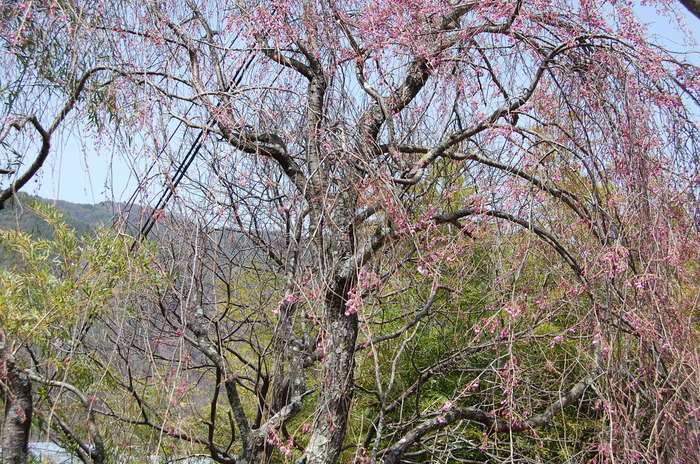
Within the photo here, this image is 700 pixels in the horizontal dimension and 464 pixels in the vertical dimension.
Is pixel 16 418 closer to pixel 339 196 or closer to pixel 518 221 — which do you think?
pixel 339 196

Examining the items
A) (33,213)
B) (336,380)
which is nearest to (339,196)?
(336,380)

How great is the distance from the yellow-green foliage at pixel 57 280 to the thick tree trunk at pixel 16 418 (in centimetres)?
14

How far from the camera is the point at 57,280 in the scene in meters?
2.50

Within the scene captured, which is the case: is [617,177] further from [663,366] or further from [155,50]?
[155,50]

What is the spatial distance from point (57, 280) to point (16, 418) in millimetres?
522

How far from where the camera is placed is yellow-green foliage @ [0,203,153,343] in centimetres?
231

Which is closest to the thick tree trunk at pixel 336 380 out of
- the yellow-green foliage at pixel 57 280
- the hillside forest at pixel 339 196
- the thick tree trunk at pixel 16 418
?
the hillside forest at pixel 339 196

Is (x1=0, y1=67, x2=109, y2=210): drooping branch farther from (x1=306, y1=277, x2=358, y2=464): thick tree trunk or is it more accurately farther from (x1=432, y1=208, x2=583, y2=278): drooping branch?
(x1=432, y1=208, x2=583, y2=278): drooping branch

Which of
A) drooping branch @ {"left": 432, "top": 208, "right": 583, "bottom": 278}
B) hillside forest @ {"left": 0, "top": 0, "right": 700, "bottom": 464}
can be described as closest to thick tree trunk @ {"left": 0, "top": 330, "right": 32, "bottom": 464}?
hillside forest @ {"left": 0, "top": 0, "right": 700, "bottom": 464}

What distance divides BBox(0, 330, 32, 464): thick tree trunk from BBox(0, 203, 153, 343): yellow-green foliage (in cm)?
14

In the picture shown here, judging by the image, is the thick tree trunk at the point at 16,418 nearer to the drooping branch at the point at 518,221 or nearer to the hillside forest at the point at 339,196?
the hillside forest at the point at 339,196

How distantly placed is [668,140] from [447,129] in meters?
1.24

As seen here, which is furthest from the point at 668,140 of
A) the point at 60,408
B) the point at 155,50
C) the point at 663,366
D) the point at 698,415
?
the point at 60,408

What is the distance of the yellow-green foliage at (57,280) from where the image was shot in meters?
2.31
